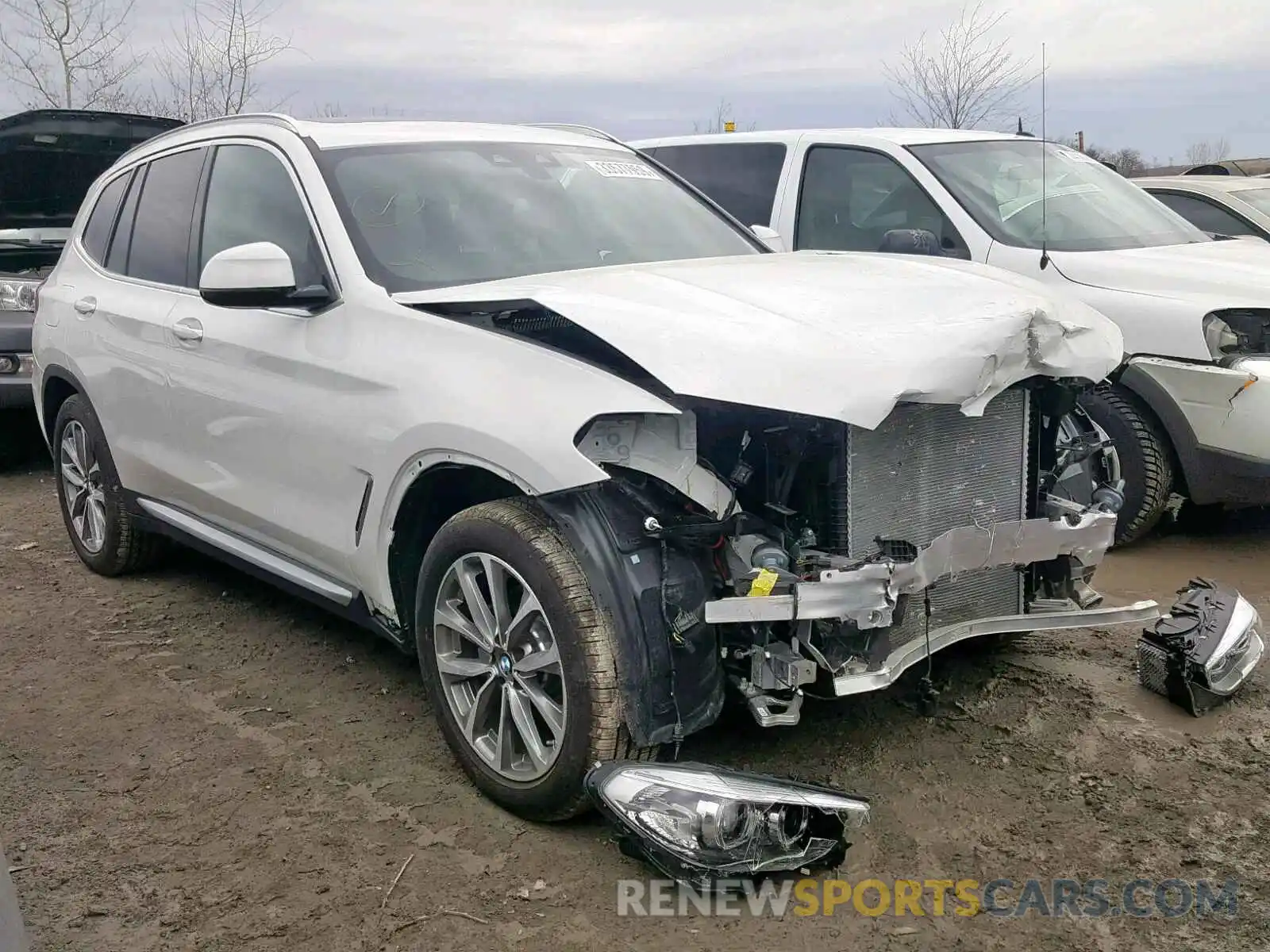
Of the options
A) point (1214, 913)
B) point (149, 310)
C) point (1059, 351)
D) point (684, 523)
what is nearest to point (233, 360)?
point (149, 310)

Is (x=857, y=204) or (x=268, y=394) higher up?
(x=857, y=204)

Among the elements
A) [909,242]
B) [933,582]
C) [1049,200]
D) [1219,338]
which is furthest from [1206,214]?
[933,582]

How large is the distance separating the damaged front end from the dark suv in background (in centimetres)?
598

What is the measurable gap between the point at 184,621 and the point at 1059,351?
11.7 ft

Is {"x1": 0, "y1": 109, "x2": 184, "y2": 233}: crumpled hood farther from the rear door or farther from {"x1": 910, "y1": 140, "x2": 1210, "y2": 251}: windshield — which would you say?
{"x1": 910, "y1": 140, "x2": 1210, "y2": 251}: windshield

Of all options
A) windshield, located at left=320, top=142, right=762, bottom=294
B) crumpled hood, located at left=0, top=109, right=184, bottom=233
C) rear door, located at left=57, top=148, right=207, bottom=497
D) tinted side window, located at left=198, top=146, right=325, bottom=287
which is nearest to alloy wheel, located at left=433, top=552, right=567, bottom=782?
windshield, located at left=320, top=142, right=762, bottom=294

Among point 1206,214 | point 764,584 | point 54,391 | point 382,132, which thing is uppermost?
point 382,132

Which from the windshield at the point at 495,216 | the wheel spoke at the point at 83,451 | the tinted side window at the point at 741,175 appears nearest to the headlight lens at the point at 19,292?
the wheel spoke at the point at 83,451

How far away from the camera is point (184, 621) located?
4.91 meters

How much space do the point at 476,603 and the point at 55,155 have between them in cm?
655

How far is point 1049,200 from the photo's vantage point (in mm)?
6188

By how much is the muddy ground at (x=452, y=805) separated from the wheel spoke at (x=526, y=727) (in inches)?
8.2

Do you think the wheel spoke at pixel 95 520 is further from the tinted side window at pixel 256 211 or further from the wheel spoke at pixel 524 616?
the wheel spoke at pixel 524 616

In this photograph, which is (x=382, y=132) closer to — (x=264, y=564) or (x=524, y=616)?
(x=264, y=564)
